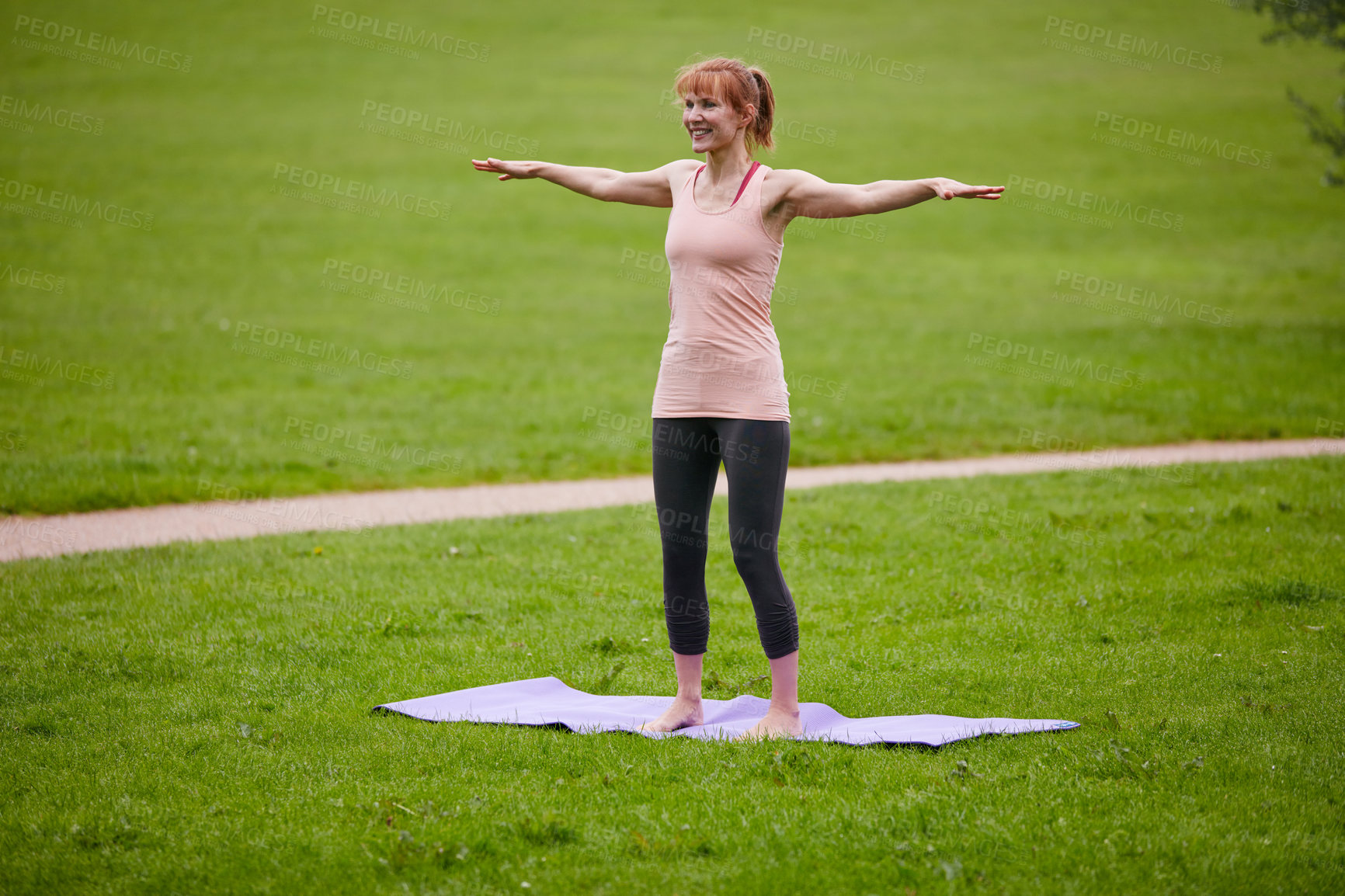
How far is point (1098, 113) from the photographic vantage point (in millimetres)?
34469

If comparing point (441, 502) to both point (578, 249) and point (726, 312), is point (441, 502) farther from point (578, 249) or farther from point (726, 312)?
point (578, 249)

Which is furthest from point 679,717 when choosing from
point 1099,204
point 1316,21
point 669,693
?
point 1099,204

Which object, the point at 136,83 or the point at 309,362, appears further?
the point at 136,83

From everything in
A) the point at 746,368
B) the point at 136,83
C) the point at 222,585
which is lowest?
the point at 222,585

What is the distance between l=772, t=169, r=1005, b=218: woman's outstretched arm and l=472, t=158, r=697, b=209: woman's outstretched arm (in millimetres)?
545

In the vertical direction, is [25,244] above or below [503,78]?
below

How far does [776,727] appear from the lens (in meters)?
4.88

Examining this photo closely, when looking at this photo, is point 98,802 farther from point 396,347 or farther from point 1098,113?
point 1098,113

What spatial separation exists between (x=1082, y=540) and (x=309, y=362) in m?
11.0

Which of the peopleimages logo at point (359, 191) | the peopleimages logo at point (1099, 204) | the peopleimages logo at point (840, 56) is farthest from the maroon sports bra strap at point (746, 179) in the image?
the peopleimages logo at point (840, 56)

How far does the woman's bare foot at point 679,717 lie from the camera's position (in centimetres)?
505

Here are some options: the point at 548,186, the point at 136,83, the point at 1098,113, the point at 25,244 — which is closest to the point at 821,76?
the point at 1098,113

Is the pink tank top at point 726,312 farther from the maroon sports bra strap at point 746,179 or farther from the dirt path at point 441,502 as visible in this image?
the dirt path at point 441,502

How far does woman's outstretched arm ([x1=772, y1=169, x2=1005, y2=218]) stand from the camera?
4.36 meters
